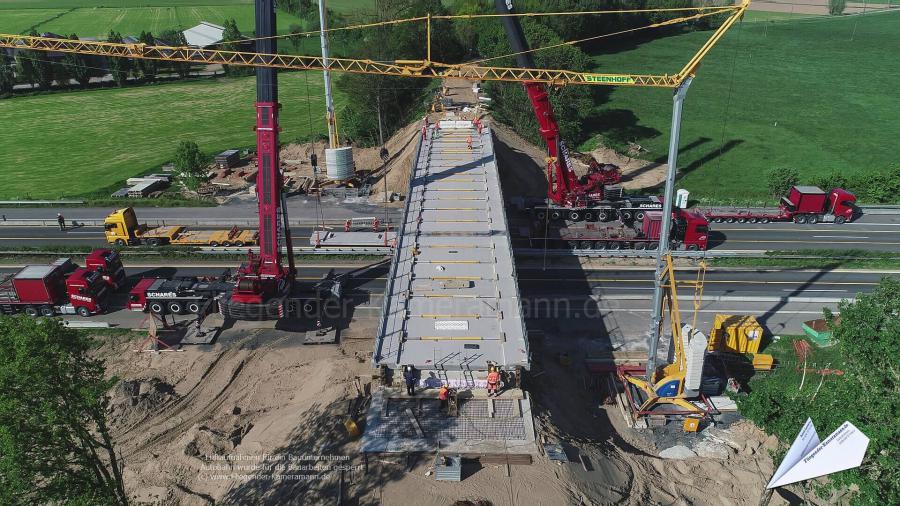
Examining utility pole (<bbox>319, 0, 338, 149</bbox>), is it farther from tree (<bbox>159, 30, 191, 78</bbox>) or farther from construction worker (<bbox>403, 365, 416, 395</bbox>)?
tree (<bbox>159, 30, 191, 78</bbox>)

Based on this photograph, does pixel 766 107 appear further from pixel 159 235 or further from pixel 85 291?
pixel 85 291

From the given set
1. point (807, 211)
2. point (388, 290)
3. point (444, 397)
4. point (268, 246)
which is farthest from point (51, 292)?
point (807, 211)

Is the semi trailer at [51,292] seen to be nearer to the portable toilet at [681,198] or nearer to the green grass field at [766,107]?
the portable toilet at [681,198]

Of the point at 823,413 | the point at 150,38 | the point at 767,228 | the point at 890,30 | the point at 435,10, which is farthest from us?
the point at 890,30

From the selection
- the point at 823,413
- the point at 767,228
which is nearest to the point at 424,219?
the point at 823,413

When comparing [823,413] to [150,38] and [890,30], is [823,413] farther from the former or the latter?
[890,30]

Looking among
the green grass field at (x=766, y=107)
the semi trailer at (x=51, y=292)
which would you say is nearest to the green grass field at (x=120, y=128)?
the semi trailer at (x=51, y=292)
